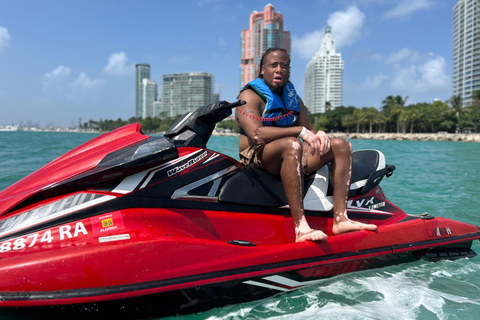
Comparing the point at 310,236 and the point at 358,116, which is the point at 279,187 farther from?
the point at 358,116

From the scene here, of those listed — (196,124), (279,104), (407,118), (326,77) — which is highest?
(326,77)

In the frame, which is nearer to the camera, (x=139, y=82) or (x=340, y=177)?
(x=340, y=177)

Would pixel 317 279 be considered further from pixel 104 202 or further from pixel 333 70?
pixel 333 70

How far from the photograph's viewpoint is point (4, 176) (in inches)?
247

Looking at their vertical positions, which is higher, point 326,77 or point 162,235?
point 326,77

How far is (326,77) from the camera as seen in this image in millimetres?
138750

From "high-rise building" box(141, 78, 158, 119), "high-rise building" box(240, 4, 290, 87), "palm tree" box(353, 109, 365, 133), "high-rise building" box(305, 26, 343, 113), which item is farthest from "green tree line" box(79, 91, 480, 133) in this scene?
"high-rise building" box(141, 78, 158, 119)

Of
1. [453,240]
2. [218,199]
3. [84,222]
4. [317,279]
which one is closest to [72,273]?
[84,222]

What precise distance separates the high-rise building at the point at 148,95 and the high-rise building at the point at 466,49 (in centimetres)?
12474

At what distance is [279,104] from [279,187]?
59cm

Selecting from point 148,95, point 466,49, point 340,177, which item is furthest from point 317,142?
point 148,95

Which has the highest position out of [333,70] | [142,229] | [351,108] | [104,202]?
[333,70]

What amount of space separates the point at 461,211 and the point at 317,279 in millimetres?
3357

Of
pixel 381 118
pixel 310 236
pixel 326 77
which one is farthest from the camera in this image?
pixel 326 77
